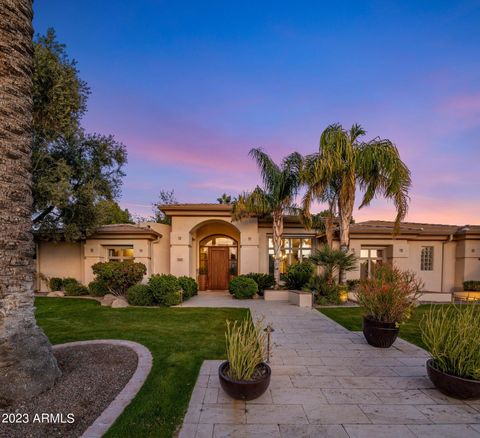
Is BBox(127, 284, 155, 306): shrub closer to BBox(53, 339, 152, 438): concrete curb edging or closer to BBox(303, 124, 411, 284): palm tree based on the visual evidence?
BBox(53, 339, 152, 438): concrete curb edging

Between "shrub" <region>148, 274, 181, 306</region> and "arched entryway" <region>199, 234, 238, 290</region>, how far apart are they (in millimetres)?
4701

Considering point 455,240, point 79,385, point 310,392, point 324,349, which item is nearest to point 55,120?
point 79,385

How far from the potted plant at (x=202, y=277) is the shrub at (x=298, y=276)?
5.30 m

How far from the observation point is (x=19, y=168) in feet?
10.8

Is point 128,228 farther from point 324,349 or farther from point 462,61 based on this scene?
point 462,61

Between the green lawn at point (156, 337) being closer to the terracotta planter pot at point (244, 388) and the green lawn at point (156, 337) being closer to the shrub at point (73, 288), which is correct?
the terracotta planter pot at point (244, 388)

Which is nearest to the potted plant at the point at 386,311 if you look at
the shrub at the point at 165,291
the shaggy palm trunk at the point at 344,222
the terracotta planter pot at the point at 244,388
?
the terracotta planter pot at the point at 244,388

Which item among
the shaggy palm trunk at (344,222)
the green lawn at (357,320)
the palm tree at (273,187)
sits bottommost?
the green lawn at (357,320)

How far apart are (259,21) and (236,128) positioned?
4.19m

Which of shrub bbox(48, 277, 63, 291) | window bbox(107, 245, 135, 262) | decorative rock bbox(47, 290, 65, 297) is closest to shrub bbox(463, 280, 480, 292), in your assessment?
window bbox(107, 245, 135, 262)

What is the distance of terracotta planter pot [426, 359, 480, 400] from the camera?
3.13 meters

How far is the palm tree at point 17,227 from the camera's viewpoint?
3.06 meters

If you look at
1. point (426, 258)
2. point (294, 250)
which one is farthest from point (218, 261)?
point (426, 258)

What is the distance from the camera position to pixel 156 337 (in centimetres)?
602
